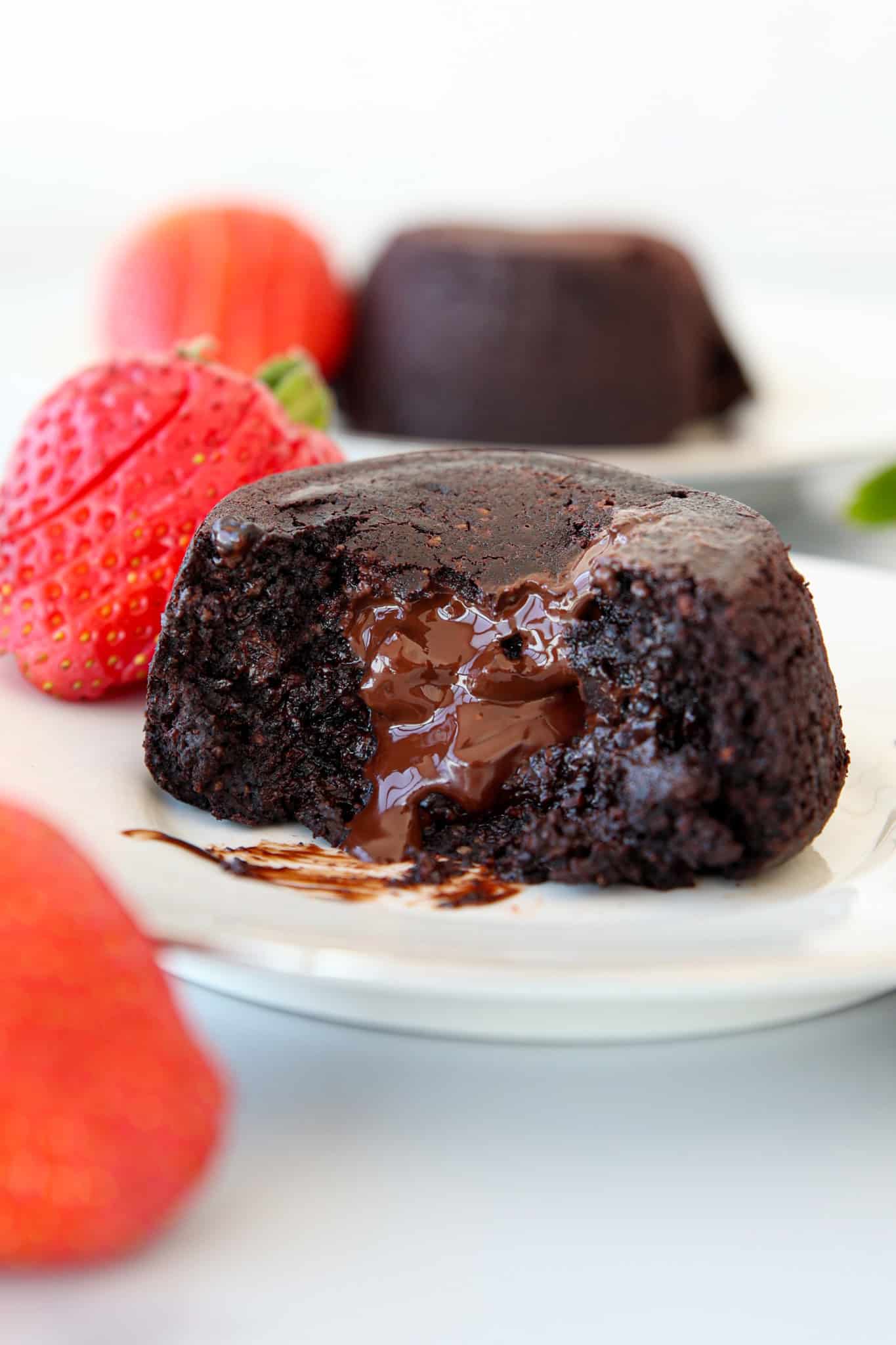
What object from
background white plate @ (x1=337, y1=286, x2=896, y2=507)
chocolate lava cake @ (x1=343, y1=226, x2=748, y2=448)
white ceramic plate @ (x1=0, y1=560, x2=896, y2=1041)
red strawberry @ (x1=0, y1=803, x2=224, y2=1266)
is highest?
red strawberry @ (x1=0, y1=803, x2=224, y2=1266)

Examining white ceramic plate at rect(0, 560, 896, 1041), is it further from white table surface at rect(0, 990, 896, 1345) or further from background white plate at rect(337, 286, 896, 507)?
background white plate at rect(337, 286, 896, 507)

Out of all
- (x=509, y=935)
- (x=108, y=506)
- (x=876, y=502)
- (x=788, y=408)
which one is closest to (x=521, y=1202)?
(x=509, y=935)

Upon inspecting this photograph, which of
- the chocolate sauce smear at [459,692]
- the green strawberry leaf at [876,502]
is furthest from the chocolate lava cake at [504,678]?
the green strawberry leaf at [876,502]

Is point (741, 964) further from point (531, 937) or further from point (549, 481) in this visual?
point (549, 481)

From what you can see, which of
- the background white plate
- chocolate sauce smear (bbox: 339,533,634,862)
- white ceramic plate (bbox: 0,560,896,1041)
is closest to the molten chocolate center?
chocolate sauce smear (bbox: 339,533,634,862)

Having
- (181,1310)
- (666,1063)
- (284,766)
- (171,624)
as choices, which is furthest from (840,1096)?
(171,624)

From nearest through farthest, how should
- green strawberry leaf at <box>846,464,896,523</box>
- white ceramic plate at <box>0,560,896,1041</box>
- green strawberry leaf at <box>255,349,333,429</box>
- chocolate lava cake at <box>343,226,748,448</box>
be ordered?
white ceramic plate at <box>0,560,896,1041</box>
green strawberry leaf at <box>255,349,333,429</box>
green strawberry leaf at <box>846,464,896,523</box>
chocolate lava cake at <box>343,226,748,448</box>

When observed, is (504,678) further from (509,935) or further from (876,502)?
(876,502)

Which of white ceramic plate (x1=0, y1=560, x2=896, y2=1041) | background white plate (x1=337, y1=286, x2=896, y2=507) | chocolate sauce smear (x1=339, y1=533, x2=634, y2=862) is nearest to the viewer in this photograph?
white ceramic plate (x1=0, y1=560, x2=896, y2=1041)
